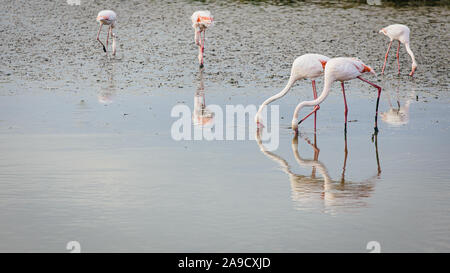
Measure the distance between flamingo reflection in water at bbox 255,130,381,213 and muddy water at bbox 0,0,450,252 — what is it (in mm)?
14

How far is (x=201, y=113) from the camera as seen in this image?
39.5 feet

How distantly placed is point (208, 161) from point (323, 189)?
5.38ft

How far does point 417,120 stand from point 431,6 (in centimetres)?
1770

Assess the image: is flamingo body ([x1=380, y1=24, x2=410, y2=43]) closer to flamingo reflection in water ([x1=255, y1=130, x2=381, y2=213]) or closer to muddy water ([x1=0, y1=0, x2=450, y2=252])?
muddy water ([x1=0, y1=0, x2=450, y2=252])

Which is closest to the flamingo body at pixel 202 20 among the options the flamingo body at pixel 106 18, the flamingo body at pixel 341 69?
the flamingo body at pixel 106 18

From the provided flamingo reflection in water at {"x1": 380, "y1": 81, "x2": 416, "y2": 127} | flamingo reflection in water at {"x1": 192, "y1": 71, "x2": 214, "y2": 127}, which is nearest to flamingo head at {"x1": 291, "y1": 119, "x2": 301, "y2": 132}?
flamingo reflection in water at {"x1": 192, "y1": 71, "x2": 214, "y2": 127}

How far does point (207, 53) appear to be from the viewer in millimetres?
19375

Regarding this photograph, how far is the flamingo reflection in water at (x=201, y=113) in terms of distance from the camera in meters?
11.3

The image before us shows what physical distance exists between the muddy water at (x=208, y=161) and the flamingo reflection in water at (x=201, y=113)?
0.13 m

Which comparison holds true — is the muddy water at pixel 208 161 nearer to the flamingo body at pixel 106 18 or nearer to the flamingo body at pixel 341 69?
the flamingo body at pixel 341 69

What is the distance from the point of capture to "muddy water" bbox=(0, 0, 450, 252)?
6.31 metres

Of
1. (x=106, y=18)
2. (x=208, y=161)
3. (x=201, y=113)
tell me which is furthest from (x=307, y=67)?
(x=106, y=18)

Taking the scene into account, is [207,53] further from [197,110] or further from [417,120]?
[417,120]
